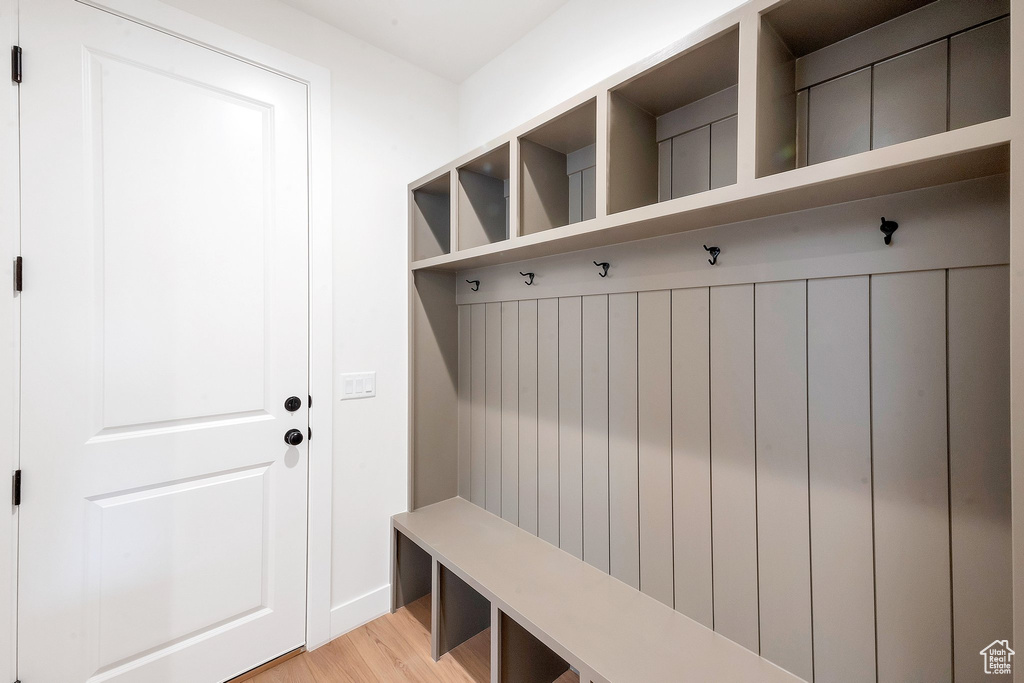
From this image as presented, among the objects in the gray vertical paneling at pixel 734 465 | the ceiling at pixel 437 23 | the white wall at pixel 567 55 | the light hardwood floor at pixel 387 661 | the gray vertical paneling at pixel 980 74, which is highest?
the ceiling at pixel 437 23

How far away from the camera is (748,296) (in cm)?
114

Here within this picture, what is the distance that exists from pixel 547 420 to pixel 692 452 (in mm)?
572

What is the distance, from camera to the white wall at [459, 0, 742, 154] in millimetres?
1351

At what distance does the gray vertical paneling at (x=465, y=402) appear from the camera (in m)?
2.08

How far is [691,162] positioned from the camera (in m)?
1.27

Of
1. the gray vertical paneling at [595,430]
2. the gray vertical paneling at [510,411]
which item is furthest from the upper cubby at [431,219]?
the gray vertical paneling at [595,430]

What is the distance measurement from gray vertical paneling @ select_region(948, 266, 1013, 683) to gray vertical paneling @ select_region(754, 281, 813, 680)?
0.83 ft

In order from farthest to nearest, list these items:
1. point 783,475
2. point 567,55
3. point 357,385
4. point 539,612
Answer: point 357,385
point 567,55
point 539,612
point 783,475

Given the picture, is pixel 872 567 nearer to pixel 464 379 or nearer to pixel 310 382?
pixel 464 379

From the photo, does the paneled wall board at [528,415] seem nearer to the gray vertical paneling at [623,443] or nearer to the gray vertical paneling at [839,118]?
the gray vertical paneling at [623,443]

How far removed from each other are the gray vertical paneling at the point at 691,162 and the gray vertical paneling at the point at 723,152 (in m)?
0.01

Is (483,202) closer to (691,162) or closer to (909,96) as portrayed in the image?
(691,162)

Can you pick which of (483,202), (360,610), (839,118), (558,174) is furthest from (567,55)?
(360,610)

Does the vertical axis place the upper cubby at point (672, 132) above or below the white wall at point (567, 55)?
below
